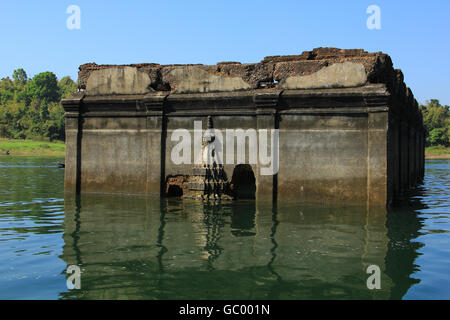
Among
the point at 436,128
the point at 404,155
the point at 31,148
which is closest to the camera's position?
the point at 404,155

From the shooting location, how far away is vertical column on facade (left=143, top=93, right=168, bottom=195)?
380 inches

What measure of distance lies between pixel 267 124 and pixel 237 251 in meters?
4.11

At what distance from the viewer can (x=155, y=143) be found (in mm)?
9695

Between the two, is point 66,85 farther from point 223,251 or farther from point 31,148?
point 223,251


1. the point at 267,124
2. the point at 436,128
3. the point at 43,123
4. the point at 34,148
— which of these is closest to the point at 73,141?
the point at 267,124

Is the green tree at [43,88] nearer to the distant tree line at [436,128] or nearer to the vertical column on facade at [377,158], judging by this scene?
the distant tree line at [436,128]

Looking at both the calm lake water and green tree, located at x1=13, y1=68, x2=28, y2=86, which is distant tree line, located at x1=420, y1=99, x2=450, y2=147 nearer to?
the calm lake water

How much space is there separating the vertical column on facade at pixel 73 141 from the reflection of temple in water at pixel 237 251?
1.97 metres
